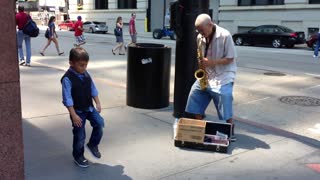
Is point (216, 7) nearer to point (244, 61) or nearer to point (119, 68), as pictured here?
point (244, 61)

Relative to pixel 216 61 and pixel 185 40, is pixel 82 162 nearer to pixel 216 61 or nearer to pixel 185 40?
pixel 216 61

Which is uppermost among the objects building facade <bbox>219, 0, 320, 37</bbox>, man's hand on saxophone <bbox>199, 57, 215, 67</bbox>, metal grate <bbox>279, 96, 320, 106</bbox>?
building facade <bbox>219, 0, 320, 37</bbox>

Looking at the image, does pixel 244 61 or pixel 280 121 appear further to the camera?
pixel 244 61

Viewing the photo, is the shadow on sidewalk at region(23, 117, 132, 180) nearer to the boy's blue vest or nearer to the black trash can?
the boy's blue vest

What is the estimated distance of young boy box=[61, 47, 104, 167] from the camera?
4434 mm

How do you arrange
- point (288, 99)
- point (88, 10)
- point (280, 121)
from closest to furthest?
point (280, 121) < point (288, 99) < point (88, 10)

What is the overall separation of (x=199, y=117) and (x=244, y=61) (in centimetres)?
1086

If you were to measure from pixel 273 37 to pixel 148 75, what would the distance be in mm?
19960

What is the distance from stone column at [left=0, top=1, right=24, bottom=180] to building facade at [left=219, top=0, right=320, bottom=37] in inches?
1112

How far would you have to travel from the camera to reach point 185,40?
650 centimetres

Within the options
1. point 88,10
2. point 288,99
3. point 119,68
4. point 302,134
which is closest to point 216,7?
point 88,10

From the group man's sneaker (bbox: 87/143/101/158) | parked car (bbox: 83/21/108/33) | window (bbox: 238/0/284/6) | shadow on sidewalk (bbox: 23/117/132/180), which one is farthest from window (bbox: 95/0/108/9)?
man's sneaker (bbox: 87/143/101/158)

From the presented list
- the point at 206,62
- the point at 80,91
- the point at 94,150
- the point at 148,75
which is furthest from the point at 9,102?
the point at 148,75

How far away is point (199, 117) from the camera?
5.86m
